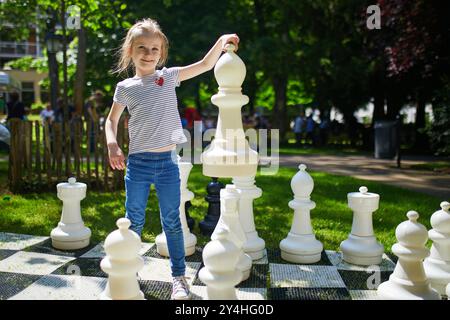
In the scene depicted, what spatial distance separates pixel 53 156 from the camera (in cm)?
600

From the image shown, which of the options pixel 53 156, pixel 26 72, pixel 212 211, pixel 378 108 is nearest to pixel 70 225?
pixel 212 211

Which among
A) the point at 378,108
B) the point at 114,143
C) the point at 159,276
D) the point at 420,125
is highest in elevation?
the point at 378,108

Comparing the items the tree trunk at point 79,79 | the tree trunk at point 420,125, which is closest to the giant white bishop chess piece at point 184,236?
the tree trunk at point 79,79

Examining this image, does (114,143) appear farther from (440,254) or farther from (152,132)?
(440,254)

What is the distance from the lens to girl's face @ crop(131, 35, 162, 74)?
240 centimetres

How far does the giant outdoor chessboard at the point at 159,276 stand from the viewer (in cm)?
249

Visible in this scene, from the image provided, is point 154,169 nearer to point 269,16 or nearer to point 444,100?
point 444,100

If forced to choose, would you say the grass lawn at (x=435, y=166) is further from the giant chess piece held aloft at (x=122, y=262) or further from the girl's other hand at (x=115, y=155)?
the giant chess piece held aloft at (x=122, y=262)

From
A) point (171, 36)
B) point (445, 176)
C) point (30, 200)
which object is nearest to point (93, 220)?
point (30, 200)

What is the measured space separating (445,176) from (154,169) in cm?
700

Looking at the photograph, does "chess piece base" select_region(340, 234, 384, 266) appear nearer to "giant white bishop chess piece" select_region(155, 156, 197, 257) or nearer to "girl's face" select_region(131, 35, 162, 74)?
"giant white bishop chess piece" select_region(155, 156, 197, 257)

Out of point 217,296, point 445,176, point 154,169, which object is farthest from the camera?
point 445,176

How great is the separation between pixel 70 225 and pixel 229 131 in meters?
1.68
